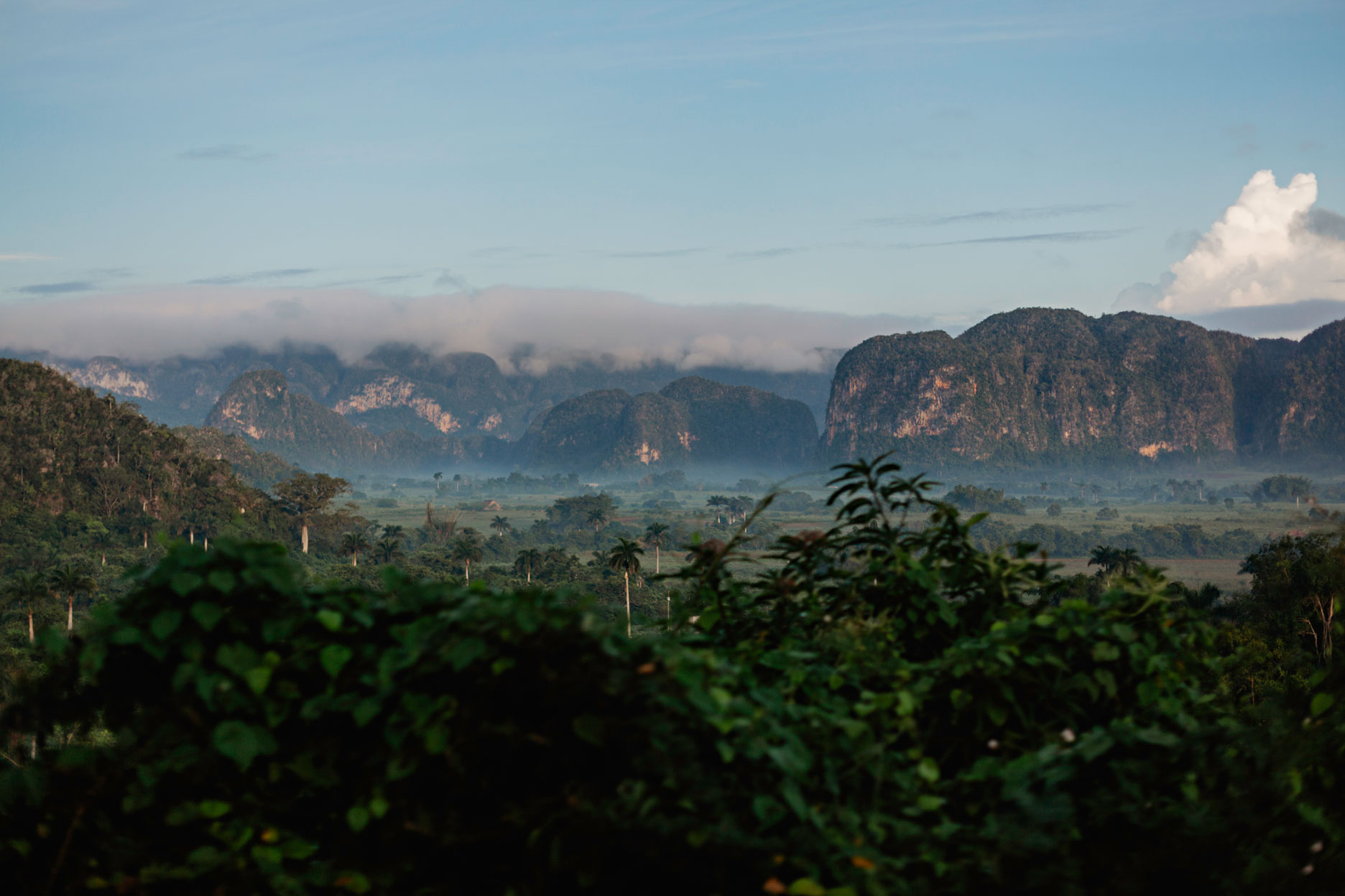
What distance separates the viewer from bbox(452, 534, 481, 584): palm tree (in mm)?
65562

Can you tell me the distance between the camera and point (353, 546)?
7069 cm

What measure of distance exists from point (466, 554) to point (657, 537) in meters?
17.7

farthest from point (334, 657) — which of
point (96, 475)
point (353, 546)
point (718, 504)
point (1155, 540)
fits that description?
point (718, 504)

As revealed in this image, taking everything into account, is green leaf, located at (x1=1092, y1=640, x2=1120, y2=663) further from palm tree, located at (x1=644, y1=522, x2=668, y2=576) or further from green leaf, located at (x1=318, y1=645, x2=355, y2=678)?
palm tree, located at (x1=644, y1=522, x2=668, y2=576)

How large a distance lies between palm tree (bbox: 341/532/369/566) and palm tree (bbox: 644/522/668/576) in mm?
20391

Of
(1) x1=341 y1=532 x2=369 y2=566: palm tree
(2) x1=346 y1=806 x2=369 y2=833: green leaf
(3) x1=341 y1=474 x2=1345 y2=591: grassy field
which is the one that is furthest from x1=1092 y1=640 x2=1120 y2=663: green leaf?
(3) x1=341 y1=474 x2=1345 y2=591: grassy field

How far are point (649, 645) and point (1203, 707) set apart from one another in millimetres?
1538

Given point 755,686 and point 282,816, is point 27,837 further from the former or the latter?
point 755,686

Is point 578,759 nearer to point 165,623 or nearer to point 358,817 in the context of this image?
point 358,817

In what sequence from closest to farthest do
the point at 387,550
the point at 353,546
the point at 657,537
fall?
the point at 387,550 < the point at 353,546 < the point at 657,537

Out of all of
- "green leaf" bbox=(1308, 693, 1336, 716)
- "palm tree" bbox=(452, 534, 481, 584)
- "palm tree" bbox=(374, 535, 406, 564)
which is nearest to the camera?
"green leaf" bbox=(1308, 693, 1336, 716)

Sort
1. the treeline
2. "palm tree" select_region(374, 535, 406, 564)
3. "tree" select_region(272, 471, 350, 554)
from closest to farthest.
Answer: "palm tree" select_region(374, 535, 406, 564) → "tree" select_region(272, 471, 350, 554) → the treeline

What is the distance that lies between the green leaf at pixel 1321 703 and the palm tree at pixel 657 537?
6760 cm

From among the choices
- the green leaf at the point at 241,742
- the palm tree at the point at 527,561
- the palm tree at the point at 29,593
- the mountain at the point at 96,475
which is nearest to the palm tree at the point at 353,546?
the mountain at the point at 96,475
